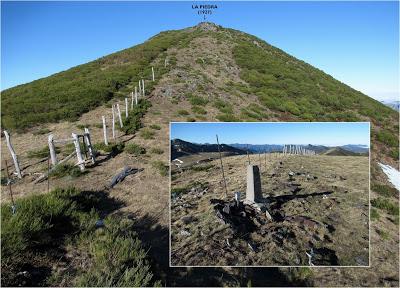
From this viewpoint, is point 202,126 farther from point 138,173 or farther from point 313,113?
point 313,113

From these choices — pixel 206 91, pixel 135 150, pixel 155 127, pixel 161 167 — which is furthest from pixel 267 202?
pixel 206 91

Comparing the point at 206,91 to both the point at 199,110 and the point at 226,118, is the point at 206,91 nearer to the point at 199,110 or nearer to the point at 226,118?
the point at 199,110

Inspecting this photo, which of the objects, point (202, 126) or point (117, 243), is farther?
point (117, 243)

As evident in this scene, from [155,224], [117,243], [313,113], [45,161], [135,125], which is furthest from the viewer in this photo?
[313,113]

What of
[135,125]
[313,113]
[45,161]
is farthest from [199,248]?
[313,113]

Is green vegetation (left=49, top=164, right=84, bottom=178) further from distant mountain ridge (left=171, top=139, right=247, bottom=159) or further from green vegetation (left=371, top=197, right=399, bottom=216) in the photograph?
green vegetation (left=371, top=197, right=399, bottom=216)

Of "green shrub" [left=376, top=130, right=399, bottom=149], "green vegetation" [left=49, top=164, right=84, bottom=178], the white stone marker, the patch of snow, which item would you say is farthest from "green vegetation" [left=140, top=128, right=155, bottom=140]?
"green shrub" [left=376, top=130, right=399, bottom=149]

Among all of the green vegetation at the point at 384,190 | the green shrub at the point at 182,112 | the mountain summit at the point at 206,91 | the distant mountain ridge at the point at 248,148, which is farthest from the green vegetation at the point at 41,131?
the green vegetation at the point at 384,190

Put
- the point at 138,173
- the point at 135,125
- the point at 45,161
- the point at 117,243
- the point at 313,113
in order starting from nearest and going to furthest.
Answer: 1. the point at 117,243
2. the point at 138,173
3. the point at 45,161
4. the point at 135,125
5. the point at 313,113
